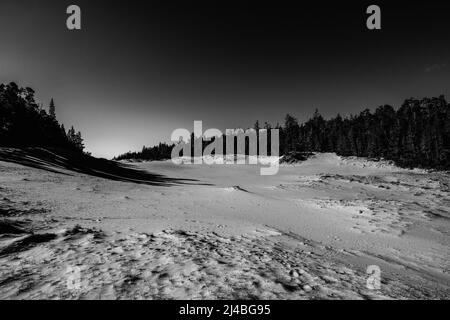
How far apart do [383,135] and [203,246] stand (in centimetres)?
8466

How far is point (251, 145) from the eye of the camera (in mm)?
87750

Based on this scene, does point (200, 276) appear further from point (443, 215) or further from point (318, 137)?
point (318, 137)

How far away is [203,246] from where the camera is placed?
23.3ft

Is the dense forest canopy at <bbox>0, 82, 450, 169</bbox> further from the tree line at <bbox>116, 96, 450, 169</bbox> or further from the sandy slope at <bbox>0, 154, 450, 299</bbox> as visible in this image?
the sandy slope at <bbox>0, 154, 450, 299</bbox>

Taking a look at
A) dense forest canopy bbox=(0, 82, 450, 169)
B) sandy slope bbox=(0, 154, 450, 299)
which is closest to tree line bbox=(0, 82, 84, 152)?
dense forest canopy bbox=(0, 82, 450, 169)

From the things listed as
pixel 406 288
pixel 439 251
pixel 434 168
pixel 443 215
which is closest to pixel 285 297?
pixel 406 288

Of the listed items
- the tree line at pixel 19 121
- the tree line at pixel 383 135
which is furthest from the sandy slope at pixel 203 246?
the tree line at pixel 383 135

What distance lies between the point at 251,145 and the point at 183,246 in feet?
268

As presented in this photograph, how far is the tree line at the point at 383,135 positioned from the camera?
209 ft

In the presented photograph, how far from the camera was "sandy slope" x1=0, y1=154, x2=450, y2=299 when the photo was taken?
181 inches

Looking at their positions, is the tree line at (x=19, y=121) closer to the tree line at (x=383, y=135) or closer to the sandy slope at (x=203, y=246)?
the sandy slope at (x=203, y=246)

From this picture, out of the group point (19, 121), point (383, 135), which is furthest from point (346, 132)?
point (19, 121)

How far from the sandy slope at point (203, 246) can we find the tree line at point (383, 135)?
43.3 metres

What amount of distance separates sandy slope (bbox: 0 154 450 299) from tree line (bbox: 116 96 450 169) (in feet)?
142
